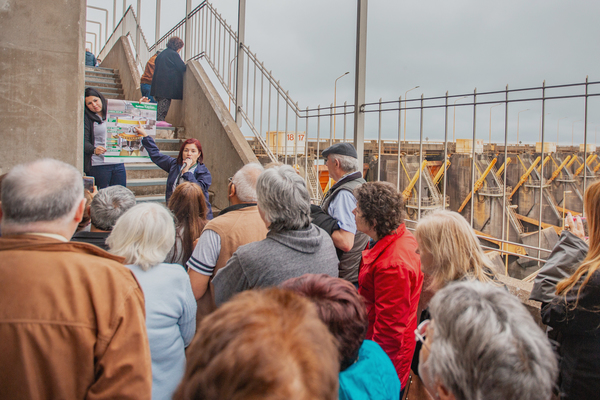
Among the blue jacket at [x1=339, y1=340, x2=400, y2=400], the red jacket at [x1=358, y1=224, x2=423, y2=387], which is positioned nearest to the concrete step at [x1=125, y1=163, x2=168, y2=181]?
the red jacket at [x1=358, y1=224, x2=423, y2=387]

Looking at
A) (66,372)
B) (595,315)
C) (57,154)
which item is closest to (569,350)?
(595,315)

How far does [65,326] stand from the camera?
1.14 meters

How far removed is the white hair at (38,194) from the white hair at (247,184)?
113 cm

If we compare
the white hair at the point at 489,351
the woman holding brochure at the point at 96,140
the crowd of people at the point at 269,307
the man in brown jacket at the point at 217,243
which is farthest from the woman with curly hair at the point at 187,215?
the woman holding brochure at the point at 96,140

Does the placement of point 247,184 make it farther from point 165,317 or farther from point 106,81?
point 106,81

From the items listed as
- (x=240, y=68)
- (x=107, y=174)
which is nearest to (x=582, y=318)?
(x=107, y=174)

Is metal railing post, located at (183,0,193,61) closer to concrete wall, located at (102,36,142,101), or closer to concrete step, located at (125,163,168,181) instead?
concrete wall, located at (102,36,142,101)

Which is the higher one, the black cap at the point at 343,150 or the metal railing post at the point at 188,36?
the metal railing post at the point at 188,36

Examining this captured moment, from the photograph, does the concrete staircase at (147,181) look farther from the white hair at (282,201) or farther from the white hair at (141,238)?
the white hair at (282,201)

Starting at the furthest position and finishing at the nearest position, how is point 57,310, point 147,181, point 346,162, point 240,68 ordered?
point 240,68
point 147,181
point 346,162
point 57,310

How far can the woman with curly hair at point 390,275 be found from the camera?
1942mm

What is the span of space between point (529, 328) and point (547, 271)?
1.07 meters

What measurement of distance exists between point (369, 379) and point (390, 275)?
2.73ft

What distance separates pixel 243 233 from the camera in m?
2.18
